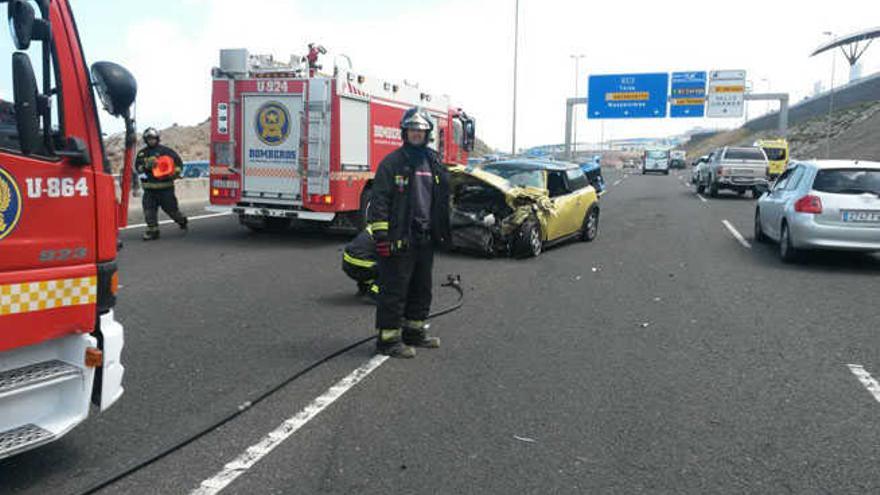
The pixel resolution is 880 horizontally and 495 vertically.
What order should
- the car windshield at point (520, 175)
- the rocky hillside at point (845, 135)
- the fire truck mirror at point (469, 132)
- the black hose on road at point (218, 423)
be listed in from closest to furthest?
the black hose on road at point (218, 423) < the car windshield at point (520, 175) < the fire truck mirror at point (469, 132) < the rocky hillside at point (845, 135)

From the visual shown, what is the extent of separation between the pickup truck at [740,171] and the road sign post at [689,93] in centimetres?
1549

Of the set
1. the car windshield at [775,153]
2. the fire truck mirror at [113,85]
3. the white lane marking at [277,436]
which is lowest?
the white lane marking at [277,436]

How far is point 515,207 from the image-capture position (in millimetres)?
10867

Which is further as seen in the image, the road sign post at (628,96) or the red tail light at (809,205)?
the road sign post at (628,96)

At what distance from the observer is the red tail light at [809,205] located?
982 centimetres

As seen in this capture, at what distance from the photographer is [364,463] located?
369 cm

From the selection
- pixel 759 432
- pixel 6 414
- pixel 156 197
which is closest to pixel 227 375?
pixel 6 414

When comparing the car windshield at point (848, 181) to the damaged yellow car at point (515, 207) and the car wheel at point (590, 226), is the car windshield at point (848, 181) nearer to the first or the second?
the damaged yellow car at point (515, 207)

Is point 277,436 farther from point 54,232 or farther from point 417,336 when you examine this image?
point 417,336

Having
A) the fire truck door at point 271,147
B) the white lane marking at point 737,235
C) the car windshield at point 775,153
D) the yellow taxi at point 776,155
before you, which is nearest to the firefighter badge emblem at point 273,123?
the fire truck door at point 271,147

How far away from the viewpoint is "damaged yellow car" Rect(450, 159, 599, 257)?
10758 mm

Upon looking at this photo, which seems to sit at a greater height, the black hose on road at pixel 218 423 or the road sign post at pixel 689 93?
the road sign post at pixel 689 93

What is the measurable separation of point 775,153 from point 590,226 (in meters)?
20.0

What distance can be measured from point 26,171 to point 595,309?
18.3 feet
